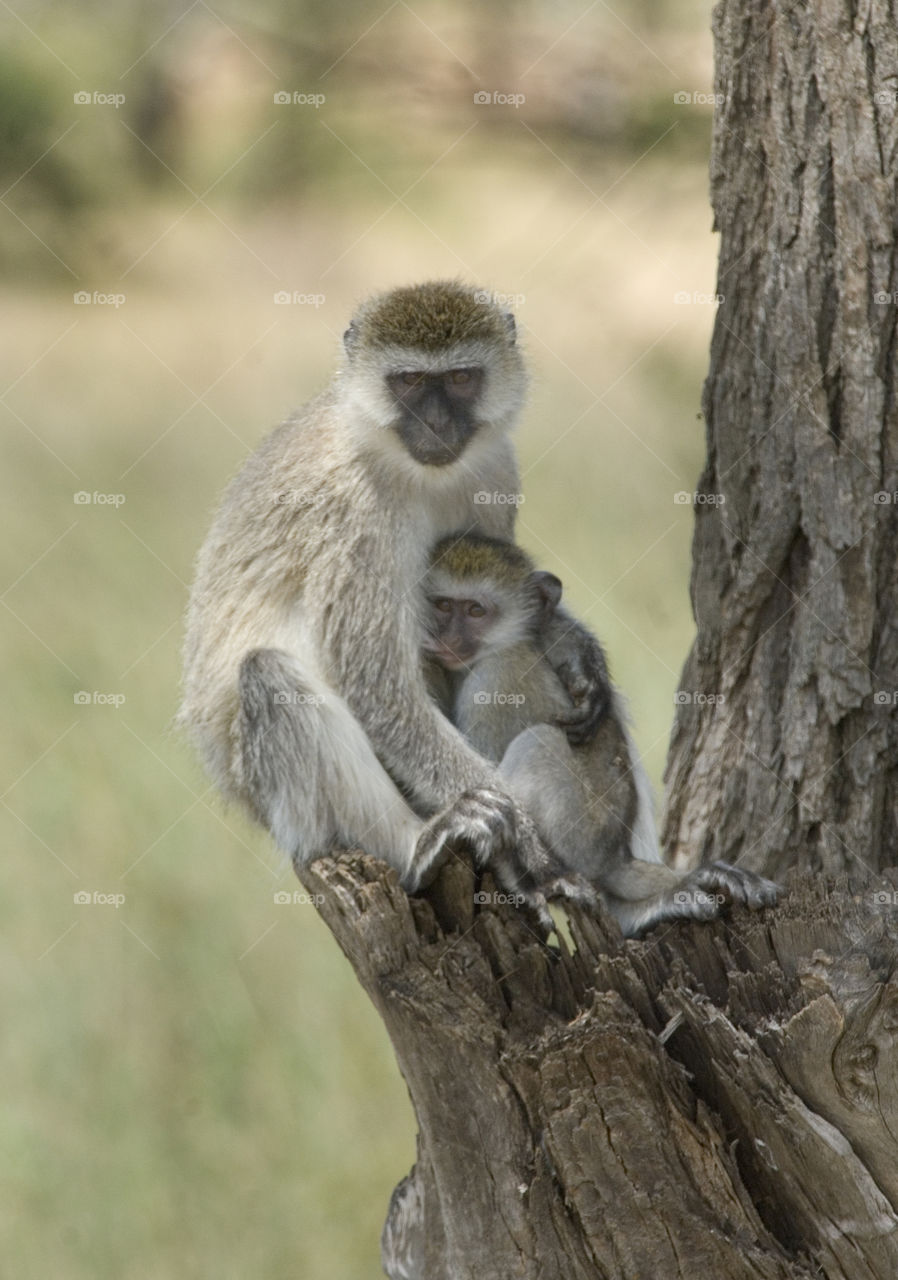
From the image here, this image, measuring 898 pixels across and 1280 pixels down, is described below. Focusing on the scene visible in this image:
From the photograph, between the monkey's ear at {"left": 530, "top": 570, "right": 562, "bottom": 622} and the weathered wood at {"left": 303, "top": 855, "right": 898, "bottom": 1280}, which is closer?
the weathered wood at {"left": 303, "top": 855, "right": 898, "bottom": 1280}

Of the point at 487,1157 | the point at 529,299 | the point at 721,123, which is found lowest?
the point at 487,1157

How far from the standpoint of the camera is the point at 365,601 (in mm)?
3680

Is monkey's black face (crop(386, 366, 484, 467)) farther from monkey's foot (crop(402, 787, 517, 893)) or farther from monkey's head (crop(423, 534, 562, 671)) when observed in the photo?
monkey's foot (crop(402, 787, 517, 893))

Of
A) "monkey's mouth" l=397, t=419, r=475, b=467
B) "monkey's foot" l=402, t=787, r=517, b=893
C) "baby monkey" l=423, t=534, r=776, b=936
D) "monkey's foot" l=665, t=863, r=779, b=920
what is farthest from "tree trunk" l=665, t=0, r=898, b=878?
"monkey's foot" l=402, t=787, r=517, b=893

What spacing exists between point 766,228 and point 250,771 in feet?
7.16

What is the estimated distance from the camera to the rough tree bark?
2635mm

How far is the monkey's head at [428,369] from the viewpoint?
383cm

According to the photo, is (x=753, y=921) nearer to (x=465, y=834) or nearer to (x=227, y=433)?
(x=465, y=834)

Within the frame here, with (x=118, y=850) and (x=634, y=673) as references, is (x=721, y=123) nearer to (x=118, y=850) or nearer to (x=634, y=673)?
(x=634, y=673)

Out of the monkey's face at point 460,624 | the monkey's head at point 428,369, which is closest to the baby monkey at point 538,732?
the monkey's face at point 460,624

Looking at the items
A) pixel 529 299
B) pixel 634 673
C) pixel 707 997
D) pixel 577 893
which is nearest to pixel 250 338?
pixel 529 299

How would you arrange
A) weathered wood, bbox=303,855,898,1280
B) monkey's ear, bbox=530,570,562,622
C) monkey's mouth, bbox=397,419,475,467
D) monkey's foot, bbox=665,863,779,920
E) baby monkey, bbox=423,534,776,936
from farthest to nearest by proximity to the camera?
monkey's ear, bbox=530,570,562,622, monkey's mouth, bbox=397,419,475,467, baby monkey, bbox=423,534,776,936, monkey's foot, bbox=665,863,779,920, weathered wood, bbox=303,855,898,1280

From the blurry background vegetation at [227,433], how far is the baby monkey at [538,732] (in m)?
0.76

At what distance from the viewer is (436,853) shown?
3164 mm
